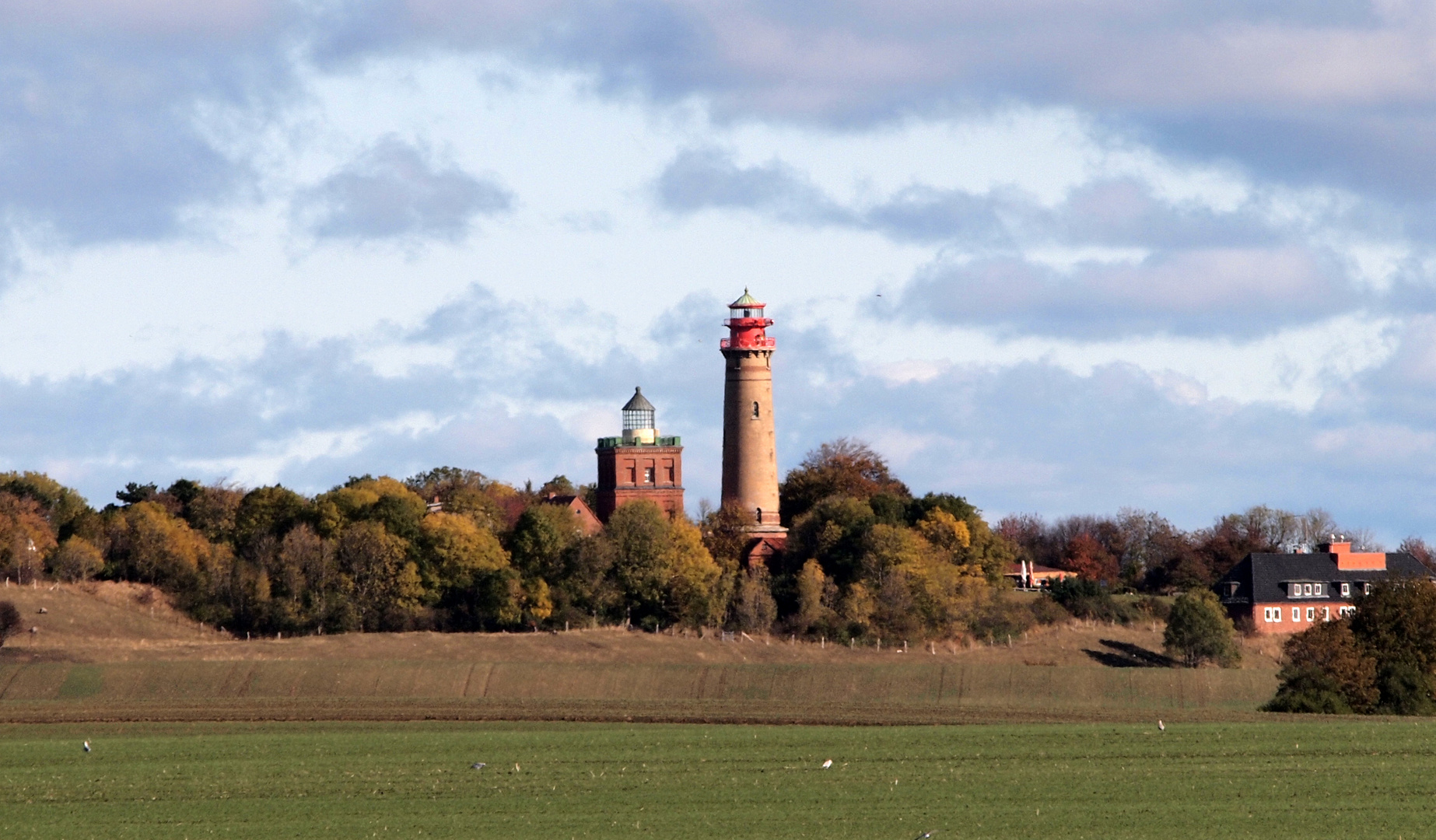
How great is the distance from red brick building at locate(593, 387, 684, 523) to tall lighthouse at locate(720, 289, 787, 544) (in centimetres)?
542

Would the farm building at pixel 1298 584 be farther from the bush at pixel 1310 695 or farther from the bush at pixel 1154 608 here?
the bush at pixel 1310 695

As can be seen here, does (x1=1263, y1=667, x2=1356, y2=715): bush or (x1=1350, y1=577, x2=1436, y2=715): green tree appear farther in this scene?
(x1=1350, y1=577, x2=1436, y2=715): green tree

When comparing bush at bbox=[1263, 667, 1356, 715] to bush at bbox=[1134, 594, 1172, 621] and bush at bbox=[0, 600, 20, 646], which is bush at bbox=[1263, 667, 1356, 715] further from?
bush at bbox=[0, 600, 20, 646]

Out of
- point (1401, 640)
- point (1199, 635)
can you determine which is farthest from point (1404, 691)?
point (1199, 635)

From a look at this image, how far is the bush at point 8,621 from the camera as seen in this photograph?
81.9 metres

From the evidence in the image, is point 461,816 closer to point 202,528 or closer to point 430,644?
→ point 430,644

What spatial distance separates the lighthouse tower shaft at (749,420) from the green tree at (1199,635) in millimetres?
23369

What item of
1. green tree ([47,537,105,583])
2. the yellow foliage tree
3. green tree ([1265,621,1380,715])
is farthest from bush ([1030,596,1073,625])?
green tree ([47,537,105,583])

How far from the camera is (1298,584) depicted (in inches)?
4026

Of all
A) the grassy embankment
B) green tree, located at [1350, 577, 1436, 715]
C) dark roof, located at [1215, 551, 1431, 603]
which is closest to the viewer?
the grassy embankment

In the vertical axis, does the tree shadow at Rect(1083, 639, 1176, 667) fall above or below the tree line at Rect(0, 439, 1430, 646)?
below

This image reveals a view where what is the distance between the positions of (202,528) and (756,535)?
31.1 m

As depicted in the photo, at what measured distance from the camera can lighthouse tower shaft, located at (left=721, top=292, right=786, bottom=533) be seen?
103688mm

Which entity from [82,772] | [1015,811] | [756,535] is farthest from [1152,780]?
[756,535]
